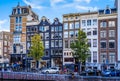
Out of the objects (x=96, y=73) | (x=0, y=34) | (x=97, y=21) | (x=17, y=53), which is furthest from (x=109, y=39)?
(x=0, y=34)

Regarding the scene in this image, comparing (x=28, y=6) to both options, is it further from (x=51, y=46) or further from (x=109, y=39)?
(x=109, y=39)

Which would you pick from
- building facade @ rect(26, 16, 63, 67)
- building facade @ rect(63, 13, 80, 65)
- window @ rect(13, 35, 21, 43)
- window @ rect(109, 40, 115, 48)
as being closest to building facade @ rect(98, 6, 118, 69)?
window @ rect(109, 40, 115, 48)

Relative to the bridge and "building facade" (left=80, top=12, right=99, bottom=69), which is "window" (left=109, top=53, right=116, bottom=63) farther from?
the bridge

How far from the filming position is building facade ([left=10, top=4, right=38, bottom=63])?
6719 centimetres

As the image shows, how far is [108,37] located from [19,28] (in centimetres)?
2304

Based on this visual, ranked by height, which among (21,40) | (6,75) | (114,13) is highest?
(114,13)

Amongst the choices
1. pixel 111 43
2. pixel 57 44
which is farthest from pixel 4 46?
pixel 111 43

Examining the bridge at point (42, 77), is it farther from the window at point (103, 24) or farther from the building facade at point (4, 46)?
the building facade at point (4, 46)

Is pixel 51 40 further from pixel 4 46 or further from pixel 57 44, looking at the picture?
pixel 4 46

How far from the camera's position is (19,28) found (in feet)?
224

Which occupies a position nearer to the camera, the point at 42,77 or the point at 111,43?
the point at 42,77

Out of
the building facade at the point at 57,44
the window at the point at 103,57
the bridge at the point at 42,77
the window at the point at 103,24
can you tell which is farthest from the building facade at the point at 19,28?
the bridge at the point at 42,77

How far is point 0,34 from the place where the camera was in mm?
79188

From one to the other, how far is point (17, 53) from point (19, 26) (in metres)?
6.68
